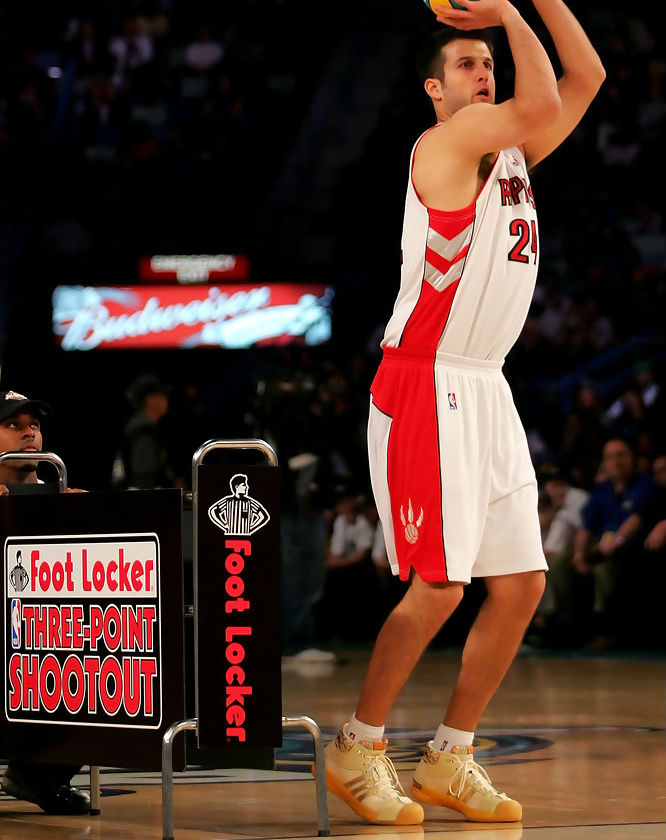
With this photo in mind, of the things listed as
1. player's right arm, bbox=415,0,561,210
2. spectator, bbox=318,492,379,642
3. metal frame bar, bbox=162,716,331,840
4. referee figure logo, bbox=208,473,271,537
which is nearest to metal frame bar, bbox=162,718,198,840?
metal frame bar, bbox=162,716,331,840

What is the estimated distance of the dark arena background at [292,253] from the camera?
1221cm

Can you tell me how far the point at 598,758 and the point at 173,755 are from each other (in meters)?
2.13

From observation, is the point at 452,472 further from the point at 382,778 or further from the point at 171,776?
the point at 171,776

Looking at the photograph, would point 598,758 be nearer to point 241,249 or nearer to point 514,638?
point 514,638

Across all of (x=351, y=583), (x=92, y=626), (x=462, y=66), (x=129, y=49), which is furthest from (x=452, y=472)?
(x=129, y=49)

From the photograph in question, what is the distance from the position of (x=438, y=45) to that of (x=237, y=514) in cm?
164

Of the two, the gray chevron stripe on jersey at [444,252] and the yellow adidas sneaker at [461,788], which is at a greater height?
the gray chevron stripe on jersey at [444,252]

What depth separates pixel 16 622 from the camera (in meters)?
4.60

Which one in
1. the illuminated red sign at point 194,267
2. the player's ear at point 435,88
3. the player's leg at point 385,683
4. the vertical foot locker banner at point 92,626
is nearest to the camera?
the vertical foot locker banner at point 92,626

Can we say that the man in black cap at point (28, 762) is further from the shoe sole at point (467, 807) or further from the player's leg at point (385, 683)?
the shoe sole at point (467, 807)

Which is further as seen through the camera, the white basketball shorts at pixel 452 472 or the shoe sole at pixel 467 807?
the white basketball shorts at pixel 452 472

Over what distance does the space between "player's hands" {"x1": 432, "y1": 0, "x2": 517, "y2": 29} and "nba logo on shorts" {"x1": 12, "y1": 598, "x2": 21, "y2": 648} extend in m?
2.18

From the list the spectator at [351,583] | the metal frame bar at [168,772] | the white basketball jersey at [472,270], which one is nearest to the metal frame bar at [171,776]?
the metal frame bar at [168,772]

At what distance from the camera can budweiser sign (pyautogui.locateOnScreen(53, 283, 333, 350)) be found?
16.1 meters
